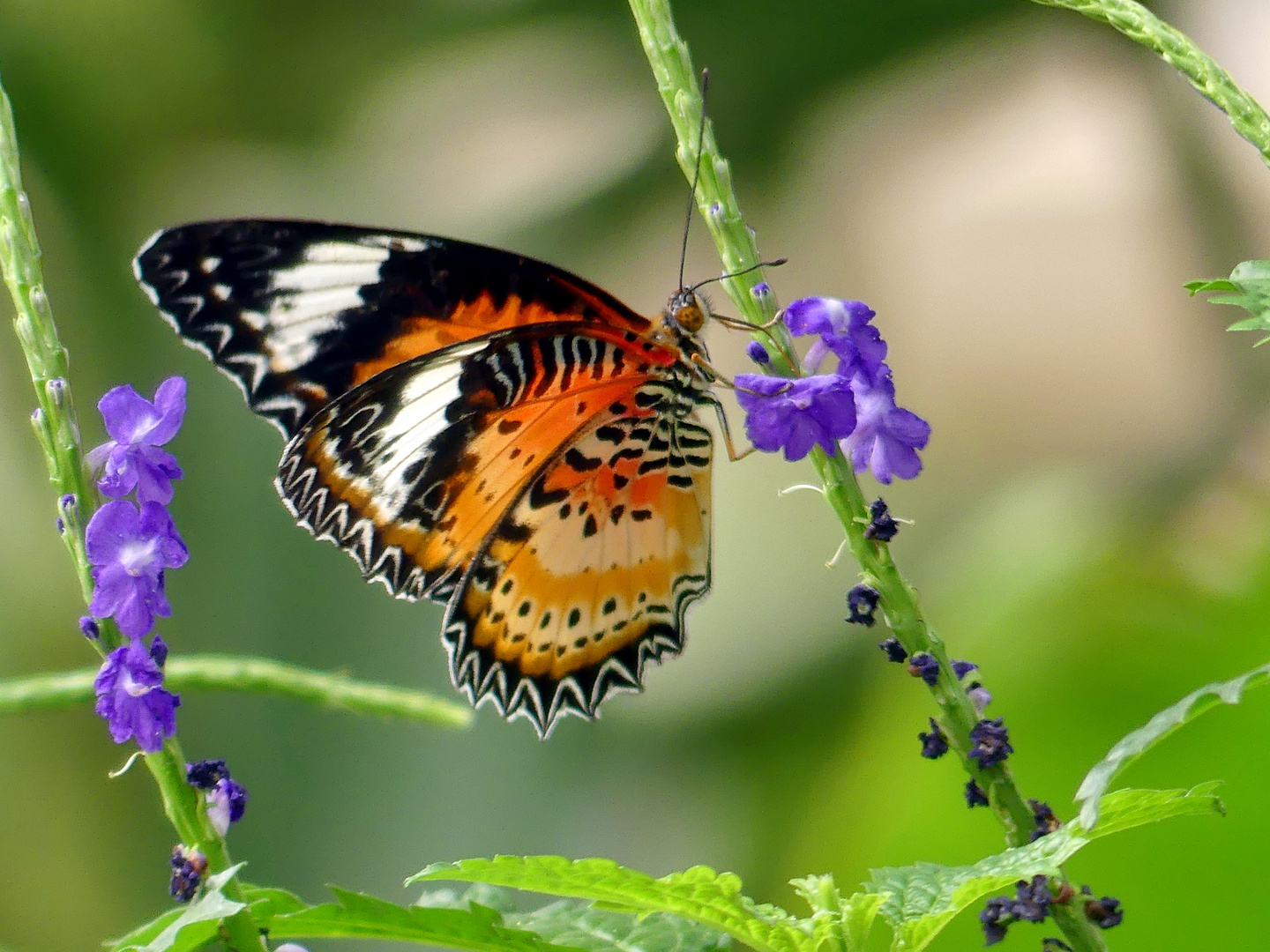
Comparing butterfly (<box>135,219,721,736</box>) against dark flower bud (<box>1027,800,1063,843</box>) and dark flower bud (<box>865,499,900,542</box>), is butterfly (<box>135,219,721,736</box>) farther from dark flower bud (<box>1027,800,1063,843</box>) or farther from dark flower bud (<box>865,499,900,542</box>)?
dark flower bud (<box>1027,800,1063,843</box>)

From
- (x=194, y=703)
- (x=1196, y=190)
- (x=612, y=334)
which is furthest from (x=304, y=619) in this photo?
(x=1196, y=190)

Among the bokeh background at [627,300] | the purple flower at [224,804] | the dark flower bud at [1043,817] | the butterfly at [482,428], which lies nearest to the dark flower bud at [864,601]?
the dark flower bud at [1043,817]

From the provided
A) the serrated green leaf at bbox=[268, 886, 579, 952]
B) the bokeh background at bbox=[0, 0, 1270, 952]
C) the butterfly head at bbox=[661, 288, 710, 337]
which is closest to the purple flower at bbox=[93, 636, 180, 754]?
the serrated green leaf at bbox=[268, 886, 579, 952]

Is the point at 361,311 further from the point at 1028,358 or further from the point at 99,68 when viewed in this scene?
the point at 99,68

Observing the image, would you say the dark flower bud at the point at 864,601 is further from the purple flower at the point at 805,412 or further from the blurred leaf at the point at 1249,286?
the blurred leaf at the point at 1249,286

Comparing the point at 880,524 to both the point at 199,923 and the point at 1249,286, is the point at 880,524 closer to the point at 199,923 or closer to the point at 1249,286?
the point at 1249,286

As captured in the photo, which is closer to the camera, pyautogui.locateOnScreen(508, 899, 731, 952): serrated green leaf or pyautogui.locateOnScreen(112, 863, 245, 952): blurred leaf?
pyautogui.locateOnScreen(112, 863, 245, 952): blurred leaf

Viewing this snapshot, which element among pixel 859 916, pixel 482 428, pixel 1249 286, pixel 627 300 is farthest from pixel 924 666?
pixel 627 300
